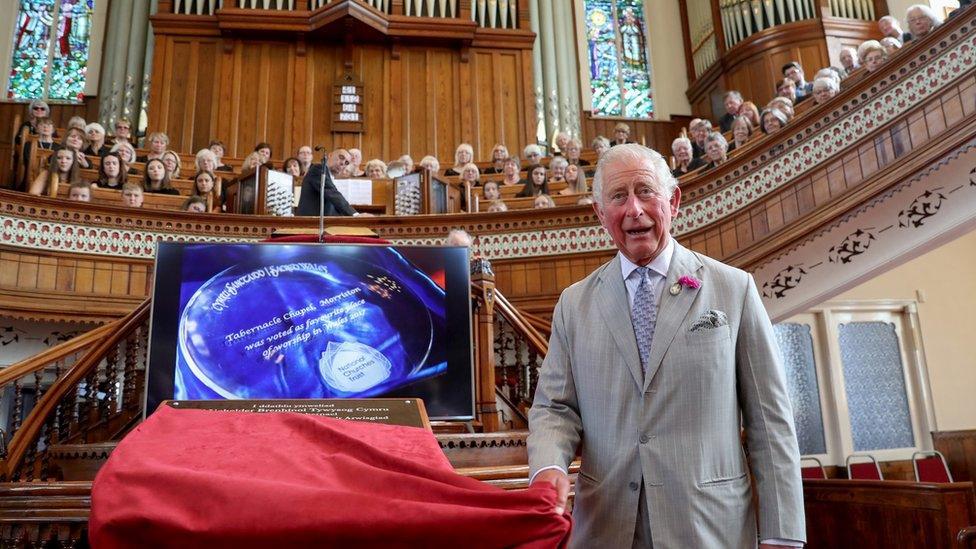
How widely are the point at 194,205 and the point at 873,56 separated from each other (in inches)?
217

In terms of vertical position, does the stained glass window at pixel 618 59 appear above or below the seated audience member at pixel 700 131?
above

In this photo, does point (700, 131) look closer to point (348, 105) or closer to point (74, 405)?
point (348, 105)

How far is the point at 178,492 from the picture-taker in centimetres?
115

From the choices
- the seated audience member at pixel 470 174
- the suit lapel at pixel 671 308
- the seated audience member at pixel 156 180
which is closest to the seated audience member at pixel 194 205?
the seated audience member at pixel 156 180

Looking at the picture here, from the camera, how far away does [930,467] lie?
7113mm

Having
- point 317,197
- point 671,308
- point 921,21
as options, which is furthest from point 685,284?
point 317,197

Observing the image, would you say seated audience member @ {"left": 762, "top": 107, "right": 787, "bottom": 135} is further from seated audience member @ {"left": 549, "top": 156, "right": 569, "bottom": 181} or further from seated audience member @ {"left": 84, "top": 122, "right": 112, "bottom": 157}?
seated audience member @ {"left": 84, "top": 122, "right": 112, "bottom": 157}

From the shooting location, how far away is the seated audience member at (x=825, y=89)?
565 centimetres

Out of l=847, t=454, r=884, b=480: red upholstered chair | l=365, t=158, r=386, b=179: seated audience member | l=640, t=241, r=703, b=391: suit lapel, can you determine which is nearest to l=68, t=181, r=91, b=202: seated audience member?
l=365, t=158, r=386, b=179: seated audience member

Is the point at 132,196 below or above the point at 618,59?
below

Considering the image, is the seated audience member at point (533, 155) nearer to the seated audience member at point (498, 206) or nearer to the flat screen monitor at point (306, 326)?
the seated audience member at point (498, 206)

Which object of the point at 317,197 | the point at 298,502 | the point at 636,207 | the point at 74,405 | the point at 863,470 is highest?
the point at 317,197

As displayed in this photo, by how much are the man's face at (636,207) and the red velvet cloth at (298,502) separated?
1.81 ft

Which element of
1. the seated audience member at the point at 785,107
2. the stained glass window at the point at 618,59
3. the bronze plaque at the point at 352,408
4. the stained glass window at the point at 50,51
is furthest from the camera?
the stained glass window at the point at 618,59
